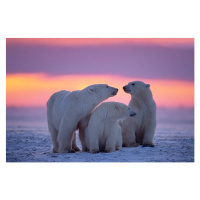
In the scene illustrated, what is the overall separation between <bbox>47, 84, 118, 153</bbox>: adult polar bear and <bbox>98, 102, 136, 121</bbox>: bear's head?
0.18 metres

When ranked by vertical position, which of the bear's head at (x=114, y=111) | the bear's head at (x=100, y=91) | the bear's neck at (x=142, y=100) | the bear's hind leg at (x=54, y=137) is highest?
the bear's head at (x=100, y=91)

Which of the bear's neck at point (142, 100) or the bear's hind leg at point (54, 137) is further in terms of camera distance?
the bear's neck at point (142, 100)

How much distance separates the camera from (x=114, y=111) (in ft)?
25.1

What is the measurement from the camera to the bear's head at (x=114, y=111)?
757 cm

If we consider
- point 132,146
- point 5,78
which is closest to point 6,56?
point 5,78

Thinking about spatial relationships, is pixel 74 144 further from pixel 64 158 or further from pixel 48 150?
pixel 64 158

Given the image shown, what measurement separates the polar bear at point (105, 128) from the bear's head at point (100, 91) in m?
0.18

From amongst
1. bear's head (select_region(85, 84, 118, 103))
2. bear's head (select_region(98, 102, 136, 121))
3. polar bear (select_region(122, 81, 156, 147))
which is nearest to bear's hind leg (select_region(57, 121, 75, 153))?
bear's head (select_region(98, 102, 136, 121))

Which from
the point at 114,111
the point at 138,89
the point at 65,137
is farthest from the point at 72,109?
the point at 138,89

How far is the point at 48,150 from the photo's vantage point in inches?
340

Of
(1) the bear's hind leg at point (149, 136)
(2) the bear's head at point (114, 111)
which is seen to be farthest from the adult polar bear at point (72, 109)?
(1) the bear's hind leg at point (149, 136)

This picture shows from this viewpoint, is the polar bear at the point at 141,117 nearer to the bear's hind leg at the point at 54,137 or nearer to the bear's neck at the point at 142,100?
the bear's neck at the point at 142,100

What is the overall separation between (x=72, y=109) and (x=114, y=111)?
923 millimetres

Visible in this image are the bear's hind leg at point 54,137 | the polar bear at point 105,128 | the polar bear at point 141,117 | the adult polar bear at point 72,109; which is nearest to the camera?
the polar bear at point 105,128
